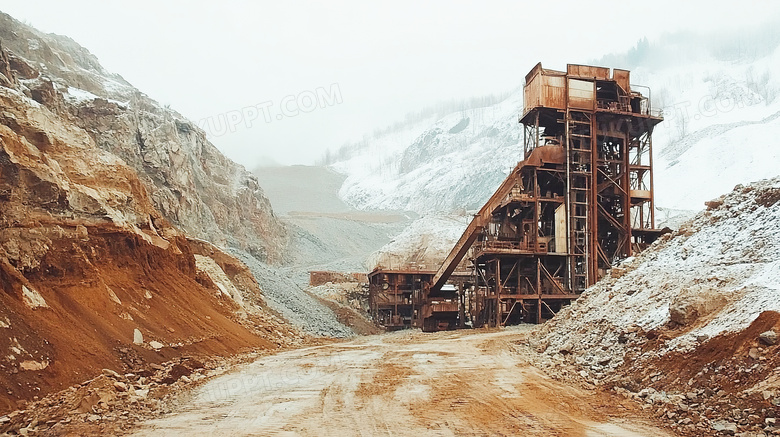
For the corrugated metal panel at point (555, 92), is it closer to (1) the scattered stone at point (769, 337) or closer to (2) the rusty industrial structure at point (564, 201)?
(2) the rusty industrial structure at point (564, 201)

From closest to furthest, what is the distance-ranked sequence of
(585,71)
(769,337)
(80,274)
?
(769,337) < (80,274) < (585,71)

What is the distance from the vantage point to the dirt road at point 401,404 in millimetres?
7172

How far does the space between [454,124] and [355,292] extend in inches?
5417

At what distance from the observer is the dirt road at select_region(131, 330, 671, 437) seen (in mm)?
7172

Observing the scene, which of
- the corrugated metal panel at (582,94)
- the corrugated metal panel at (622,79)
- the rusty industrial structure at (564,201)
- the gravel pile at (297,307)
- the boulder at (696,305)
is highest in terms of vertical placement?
the corrugated metal panel at (622,79)

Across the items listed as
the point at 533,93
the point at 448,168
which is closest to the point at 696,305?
the point at 533,93

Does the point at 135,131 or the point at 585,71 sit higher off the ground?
the point at 585,71

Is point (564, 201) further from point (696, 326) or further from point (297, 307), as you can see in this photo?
point (696, 326)

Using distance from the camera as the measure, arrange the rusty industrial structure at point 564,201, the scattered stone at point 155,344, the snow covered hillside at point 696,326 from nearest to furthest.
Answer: the snow covered hillside at point 696,326 → the scattered stone at point 155,344 → the rusty industrial structure at point 564,201

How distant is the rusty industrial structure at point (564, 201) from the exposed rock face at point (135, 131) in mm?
17397

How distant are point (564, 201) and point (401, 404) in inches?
881

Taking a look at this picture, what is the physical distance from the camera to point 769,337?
7.00 m

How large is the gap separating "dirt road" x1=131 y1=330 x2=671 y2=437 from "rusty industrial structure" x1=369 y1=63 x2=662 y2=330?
15279 mm

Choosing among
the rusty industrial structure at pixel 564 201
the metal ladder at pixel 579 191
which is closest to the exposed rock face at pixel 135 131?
the rusty industrial structure at pixel 564 201
